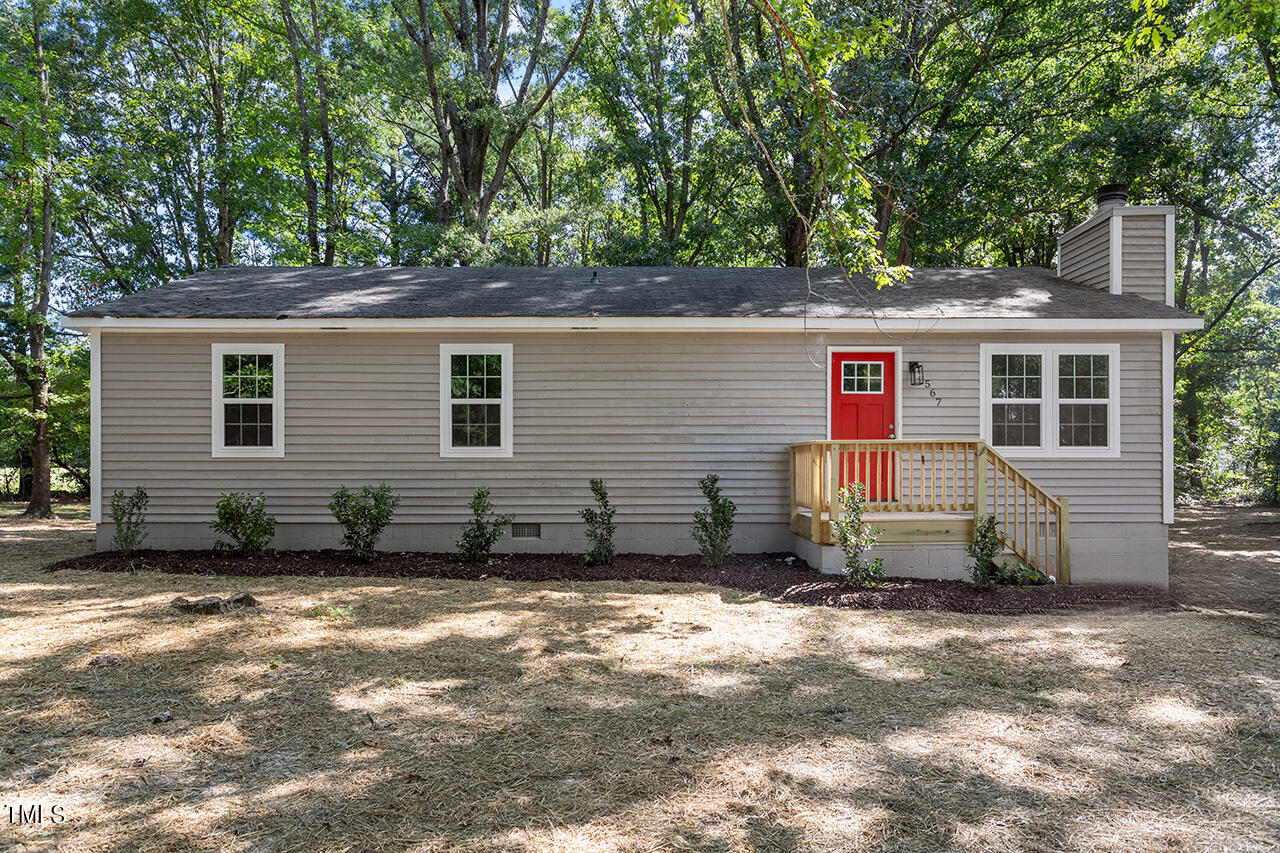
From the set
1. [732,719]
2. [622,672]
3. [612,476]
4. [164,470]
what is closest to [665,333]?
[612,476]

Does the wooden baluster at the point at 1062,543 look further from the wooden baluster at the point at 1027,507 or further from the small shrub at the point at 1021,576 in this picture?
the wooden baluster at the point at 1027,507

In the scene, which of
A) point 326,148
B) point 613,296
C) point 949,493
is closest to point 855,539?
point 949,493

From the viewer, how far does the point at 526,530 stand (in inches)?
340

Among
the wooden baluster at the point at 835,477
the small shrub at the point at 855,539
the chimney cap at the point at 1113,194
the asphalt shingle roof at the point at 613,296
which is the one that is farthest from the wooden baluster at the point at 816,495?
the chimney cap at the point at 1113,194

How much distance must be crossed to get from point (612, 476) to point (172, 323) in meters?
5.57

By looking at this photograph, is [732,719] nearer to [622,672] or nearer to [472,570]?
[622,672]

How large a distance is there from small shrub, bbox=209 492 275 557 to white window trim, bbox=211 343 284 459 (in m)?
0.59

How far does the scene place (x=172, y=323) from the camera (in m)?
8.12

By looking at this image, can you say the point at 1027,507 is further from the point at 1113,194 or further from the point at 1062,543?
the point at 1113,194

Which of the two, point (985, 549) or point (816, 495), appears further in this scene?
point (816, 495)

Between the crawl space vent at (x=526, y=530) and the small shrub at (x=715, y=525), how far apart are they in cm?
199

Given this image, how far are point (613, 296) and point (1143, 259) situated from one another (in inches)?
282

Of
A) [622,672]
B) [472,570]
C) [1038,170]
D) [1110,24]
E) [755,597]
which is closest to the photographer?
[622,672]

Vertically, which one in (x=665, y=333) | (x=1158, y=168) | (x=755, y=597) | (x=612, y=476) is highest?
(x=1158, y=168)
